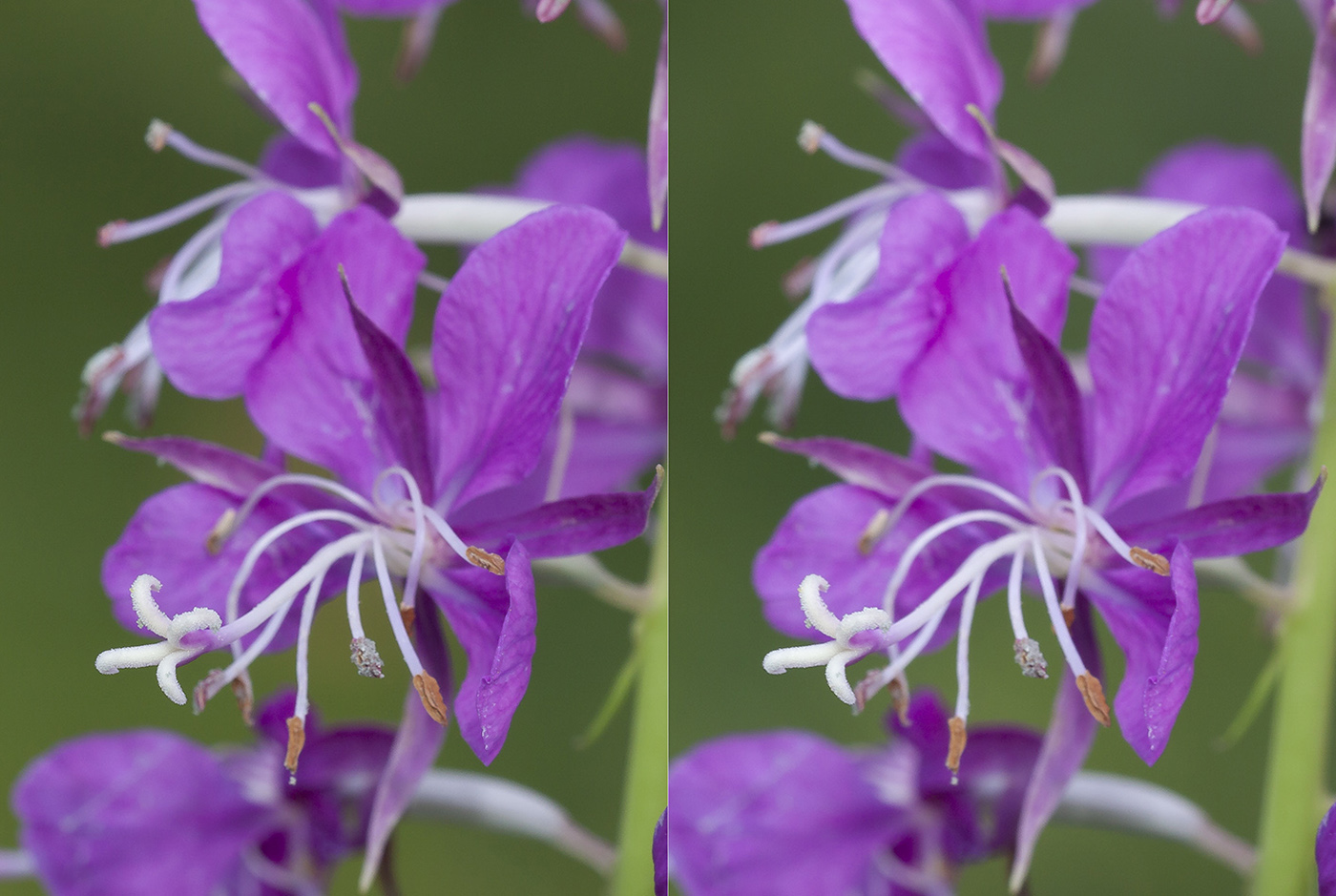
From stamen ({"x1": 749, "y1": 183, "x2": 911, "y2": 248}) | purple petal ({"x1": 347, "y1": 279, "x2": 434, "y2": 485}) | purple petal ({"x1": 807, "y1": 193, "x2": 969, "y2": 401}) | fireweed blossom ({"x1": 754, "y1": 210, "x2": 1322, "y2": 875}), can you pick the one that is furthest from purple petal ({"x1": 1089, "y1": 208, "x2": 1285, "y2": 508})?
purple petal ({"x1": 347, "y1": 279, "x2": 434, "y2": 485})

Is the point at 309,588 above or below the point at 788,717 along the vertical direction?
above

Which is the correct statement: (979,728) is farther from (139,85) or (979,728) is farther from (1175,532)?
(139,85)

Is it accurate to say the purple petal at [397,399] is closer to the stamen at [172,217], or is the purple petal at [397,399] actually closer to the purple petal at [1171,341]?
the stamen at [172,217]

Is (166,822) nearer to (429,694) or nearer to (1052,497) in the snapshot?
(429,694)

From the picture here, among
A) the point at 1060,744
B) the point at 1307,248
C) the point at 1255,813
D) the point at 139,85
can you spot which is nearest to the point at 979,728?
the point at 1060,744

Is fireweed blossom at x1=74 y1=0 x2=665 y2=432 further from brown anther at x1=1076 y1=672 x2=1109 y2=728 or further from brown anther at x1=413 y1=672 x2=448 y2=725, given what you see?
brown anther at x1=1076 y1=672 x2=1109 y2=728

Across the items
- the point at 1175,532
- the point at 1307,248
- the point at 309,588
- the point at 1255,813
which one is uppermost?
the point at 1307,248
